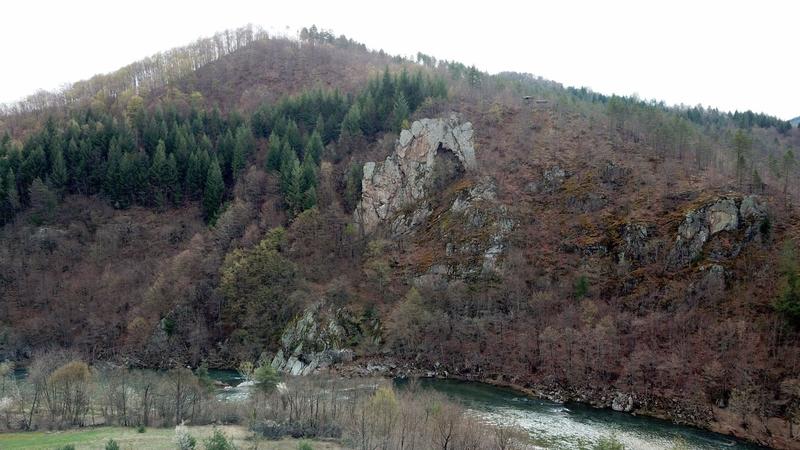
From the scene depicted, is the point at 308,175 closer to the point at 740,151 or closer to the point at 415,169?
the point at 415,169

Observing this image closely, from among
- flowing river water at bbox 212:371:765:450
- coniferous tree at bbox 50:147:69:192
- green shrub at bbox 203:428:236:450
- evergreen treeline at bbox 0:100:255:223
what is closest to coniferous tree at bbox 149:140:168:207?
evergreen treeline at bbox 0:100:255:223

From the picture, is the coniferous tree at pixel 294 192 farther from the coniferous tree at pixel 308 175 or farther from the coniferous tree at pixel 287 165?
the coniferous tree at pixel 308 175

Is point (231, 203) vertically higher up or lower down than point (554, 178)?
lower down

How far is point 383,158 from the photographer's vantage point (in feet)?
325

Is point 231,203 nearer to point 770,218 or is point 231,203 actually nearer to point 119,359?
point 119,359

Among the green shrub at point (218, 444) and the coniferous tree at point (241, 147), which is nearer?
the green shrub at point (218, 444)

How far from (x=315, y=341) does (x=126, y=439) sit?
127ft

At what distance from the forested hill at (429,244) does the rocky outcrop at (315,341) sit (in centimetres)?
40

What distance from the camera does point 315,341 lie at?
243 feet

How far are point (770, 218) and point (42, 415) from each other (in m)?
80.4

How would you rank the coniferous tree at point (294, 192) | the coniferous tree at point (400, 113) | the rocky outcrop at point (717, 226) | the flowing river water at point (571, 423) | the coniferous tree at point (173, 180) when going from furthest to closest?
the coniferous tree at point (400, 113) < the coniferous tree at point (173, 180) < the coniferous tree at point (294, 192) < the rocky outcrop at point (717, 226) < the flowing river water at point (571, 423)

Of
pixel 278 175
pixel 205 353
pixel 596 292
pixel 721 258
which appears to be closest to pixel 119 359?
pixel 205 353

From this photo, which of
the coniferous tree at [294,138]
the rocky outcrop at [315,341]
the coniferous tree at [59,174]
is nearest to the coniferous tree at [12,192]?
the coniferous tree at [59,174]

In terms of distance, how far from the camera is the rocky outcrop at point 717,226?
66.4 m
